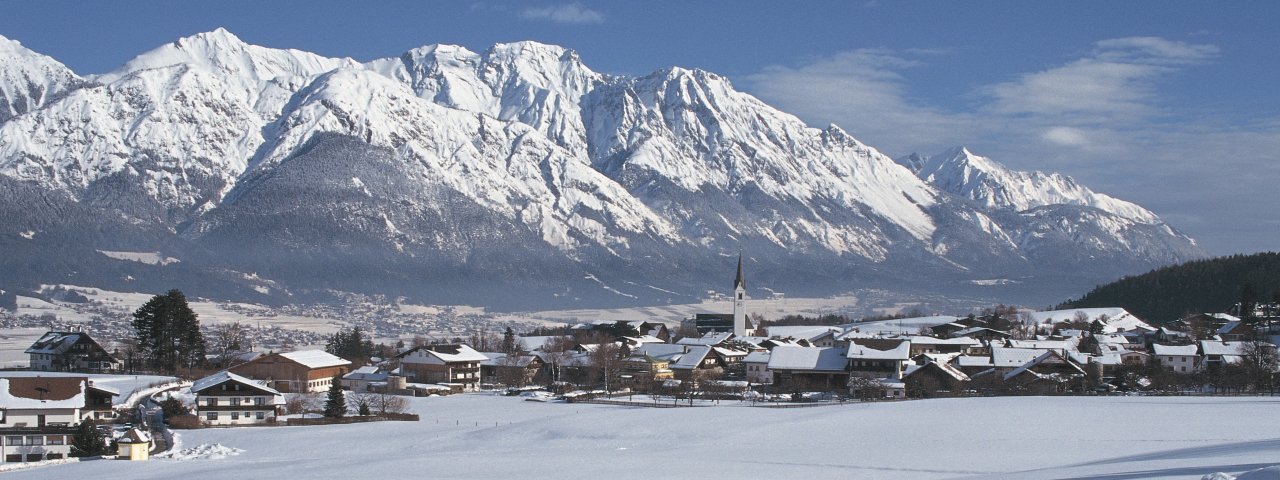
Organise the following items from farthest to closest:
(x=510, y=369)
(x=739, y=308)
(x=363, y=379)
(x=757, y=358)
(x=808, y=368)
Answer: (x=739, y=308) → (x=757, y=358) → (x=510, y=369) → (x=808, y=368) → (x=363, y=379)

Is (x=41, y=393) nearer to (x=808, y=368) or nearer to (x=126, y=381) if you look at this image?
(x=126, y=381)

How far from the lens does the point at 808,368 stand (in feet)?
256

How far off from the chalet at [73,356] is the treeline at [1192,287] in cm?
9427

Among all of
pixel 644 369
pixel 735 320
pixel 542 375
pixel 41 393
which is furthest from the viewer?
pixel 735 320

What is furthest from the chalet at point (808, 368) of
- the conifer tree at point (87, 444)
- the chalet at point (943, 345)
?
the conifer tree at point (87, 444)

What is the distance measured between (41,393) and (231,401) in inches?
335

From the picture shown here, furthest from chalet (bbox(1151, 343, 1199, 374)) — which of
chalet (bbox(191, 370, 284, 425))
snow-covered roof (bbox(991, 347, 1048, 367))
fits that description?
chalet (bbox(191, 370, 284, 425))

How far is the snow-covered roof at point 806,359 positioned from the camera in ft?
256

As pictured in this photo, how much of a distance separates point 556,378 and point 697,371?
8737mm

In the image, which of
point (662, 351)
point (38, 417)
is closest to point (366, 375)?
point (662, 351)

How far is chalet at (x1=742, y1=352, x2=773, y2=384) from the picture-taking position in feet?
263

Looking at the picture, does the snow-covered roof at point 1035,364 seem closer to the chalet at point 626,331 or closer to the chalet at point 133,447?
the chalet at point 133,447

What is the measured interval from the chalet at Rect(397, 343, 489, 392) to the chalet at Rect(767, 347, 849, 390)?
17601 mm

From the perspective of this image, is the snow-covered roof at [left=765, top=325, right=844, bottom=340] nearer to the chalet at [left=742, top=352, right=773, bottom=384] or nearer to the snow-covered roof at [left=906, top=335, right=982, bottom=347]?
the snow-covered roof at [left=906, top=335, right=982, bottom=347]
